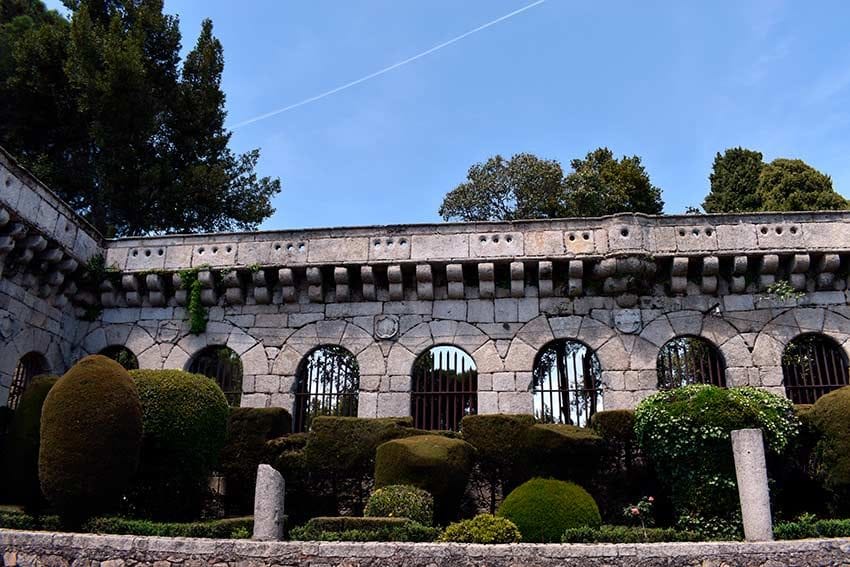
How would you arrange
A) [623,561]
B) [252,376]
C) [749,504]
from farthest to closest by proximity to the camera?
[252,376] < [749,504] < [623,561]

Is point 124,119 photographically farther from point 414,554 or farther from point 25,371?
point 414,554

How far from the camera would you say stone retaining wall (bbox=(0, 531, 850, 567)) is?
833 cm

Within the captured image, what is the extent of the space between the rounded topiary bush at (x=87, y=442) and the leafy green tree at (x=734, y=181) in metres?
24.8

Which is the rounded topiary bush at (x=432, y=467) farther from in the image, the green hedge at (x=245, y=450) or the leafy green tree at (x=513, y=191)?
the leafy green tree at (x=513, y=191)

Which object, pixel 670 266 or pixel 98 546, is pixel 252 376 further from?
pixel 670 266

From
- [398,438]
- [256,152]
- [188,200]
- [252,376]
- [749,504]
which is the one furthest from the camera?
[256,152]

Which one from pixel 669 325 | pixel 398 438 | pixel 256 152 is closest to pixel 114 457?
pixel 398 438

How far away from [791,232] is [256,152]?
17.0 meters

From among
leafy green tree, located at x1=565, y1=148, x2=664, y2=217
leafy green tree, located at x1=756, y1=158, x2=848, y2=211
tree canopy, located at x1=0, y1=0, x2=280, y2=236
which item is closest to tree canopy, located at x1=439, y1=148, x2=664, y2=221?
leafy green tree, located at x1=565, y1=148, x2=664, y2=217

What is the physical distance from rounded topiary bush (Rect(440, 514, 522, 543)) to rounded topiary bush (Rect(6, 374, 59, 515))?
5763 millimetres

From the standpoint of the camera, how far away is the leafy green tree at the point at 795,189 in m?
25.8

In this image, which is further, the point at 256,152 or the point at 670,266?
the point at 256,152

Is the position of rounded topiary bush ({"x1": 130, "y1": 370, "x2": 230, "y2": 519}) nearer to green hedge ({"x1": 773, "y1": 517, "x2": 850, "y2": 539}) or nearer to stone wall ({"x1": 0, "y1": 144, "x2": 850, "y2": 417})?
stone wall ({"x1": 0, "y1": 144, "x2": 850, "y2": 417})

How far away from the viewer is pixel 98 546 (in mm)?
8766
